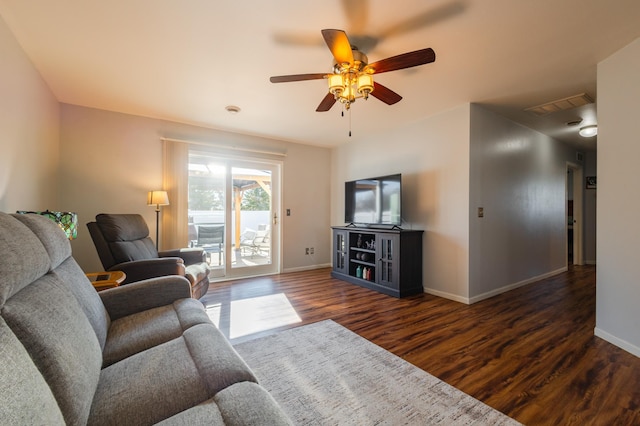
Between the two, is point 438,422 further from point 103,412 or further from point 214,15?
point 214,15

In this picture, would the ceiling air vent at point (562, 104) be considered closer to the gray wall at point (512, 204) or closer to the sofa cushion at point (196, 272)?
the gray wall at point (512, 204)

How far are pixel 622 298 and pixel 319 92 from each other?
127 inches

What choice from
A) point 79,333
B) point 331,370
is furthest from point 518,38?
point 79,333

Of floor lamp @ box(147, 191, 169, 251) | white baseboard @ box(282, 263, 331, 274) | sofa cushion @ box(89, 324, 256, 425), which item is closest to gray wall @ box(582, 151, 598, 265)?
white baseboard @ box(282, 263, 331, 274)

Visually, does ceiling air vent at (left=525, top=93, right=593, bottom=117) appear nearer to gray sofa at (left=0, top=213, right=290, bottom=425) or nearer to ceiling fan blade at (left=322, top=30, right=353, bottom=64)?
ceiling fan blade at (left=322, top=30, right=353, bottom=64)

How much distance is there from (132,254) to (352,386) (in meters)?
2.35

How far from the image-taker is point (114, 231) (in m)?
2.59

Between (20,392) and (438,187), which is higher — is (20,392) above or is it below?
below

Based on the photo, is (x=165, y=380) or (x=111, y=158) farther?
(x=111, y=158)

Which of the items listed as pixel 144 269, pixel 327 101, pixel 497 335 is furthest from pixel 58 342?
pixel 497 335

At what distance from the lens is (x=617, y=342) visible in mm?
2145

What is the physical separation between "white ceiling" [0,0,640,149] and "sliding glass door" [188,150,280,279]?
1.14 m

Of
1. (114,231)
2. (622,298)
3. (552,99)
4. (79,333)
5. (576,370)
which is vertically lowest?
(576,370)

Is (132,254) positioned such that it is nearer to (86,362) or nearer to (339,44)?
(86,362)
